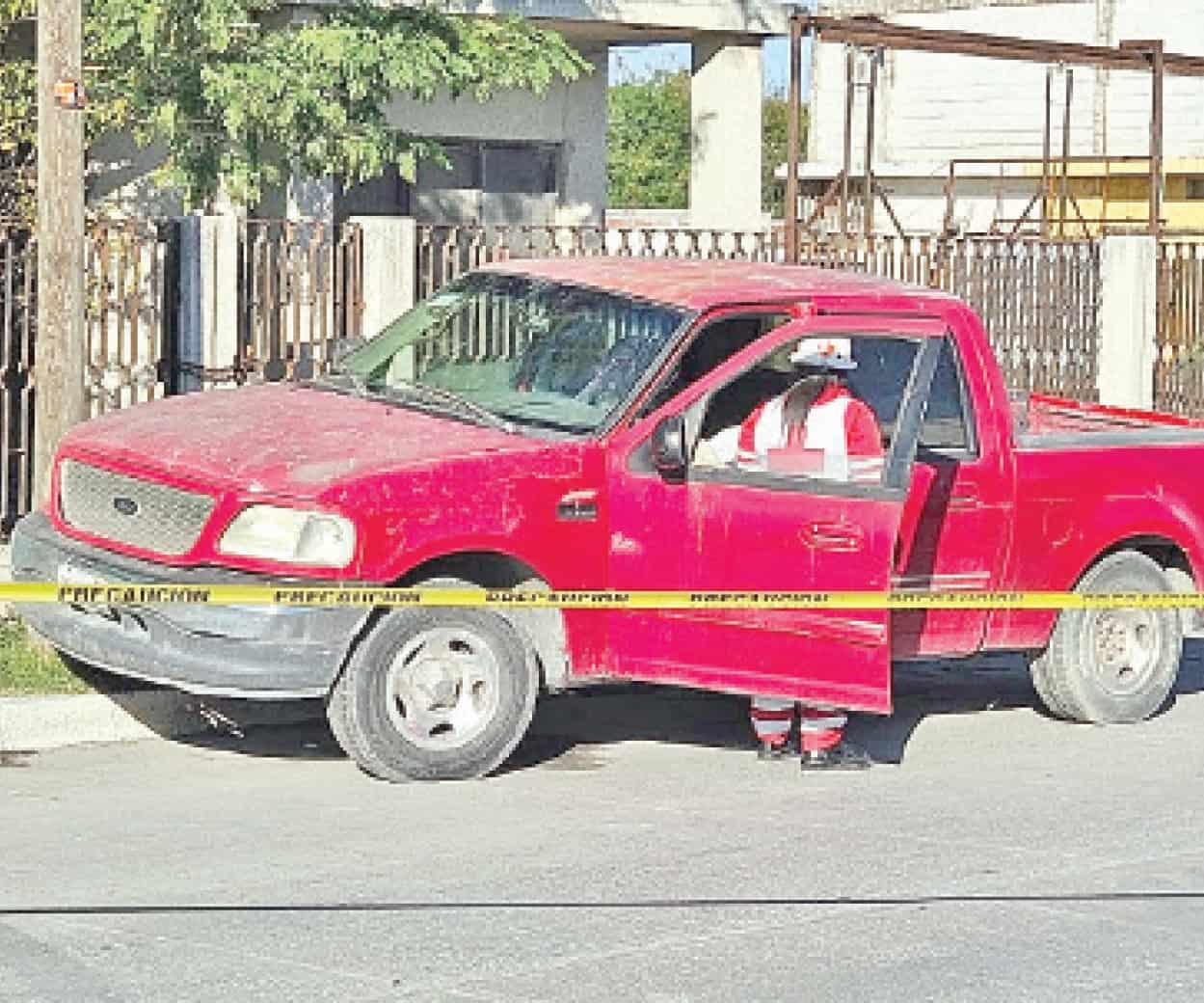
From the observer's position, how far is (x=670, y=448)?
9555mm

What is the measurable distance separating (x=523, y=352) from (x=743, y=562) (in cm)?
129

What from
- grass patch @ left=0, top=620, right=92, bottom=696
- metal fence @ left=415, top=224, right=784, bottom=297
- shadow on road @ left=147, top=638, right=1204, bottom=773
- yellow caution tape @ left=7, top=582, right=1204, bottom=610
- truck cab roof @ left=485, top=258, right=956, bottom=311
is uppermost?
metal fence @ left=415, top=224, right=784, bottom=297

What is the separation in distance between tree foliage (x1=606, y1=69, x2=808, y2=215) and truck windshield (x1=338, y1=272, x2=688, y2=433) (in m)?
37.3

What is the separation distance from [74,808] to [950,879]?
2959 mm

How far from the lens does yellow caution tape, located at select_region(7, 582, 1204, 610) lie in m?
8.09

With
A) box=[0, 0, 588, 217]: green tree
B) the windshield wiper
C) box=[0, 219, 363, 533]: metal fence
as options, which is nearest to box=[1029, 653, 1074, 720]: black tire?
the windshield wiper

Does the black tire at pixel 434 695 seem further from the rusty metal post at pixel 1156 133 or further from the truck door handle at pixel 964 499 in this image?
the rusty metal post at pixel 1156 133

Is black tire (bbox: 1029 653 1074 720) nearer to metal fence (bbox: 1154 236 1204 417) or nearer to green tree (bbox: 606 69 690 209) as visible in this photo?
metal fence (bbox: 1154 236 1204 417)

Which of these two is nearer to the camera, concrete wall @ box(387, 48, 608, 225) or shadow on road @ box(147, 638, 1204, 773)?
shadow on road @ box(147, 638, 1204, 773)

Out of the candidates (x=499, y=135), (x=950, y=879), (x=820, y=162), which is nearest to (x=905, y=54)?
(x=820, y=162)

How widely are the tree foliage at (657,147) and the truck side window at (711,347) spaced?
37.7 meters

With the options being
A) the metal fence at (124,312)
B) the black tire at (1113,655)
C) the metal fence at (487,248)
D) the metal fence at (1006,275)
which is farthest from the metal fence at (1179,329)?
the black tire at (1113,655)

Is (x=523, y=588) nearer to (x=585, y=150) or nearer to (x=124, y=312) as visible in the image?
(x=124, y=312)

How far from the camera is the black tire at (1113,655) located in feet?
36.6
